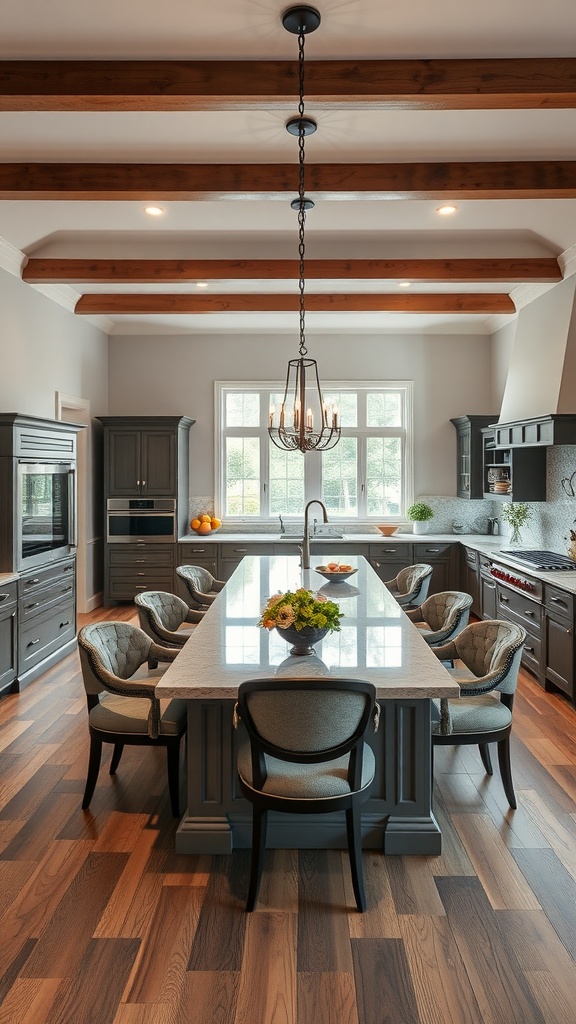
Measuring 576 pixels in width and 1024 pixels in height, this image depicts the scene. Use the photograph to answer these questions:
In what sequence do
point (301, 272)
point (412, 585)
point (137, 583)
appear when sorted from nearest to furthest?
point (301, 272) < point (412, 585) < point (137, 583)

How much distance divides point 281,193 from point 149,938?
3.78 m

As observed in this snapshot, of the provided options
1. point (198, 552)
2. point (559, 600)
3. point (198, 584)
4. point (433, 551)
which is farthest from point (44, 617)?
point (433, 551)

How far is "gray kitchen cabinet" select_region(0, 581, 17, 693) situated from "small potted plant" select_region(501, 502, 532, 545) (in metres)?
4.55

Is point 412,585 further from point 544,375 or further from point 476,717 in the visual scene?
point 544,375

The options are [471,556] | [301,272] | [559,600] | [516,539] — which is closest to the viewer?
[301,272]

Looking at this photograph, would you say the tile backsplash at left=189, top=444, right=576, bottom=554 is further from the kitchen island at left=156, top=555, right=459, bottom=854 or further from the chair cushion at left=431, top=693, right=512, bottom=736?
the kitchen island at left=156, top=555, right=459, bottom=854

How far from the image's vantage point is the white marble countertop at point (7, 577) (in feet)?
14.5

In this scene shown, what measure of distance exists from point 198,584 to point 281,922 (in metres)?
2.85

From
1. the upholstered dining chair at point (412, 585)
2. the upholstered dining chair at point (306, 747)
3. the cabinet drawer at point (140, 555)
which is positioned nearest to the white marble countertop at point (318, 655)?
the upholstered dining chair at point (306, 747)

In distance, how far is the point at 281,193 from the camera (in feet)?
13.1

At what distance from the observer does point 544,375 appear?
5.45 meters

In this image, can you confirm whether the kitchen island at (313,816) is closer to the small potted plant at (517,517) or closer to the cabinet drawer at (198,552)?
the small potted plant at (517,517)

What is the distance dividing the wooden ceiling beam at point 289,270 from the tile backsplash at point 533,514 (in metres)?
1.51

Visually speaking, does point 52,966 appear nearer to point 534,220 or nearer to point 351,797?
point 351,797
